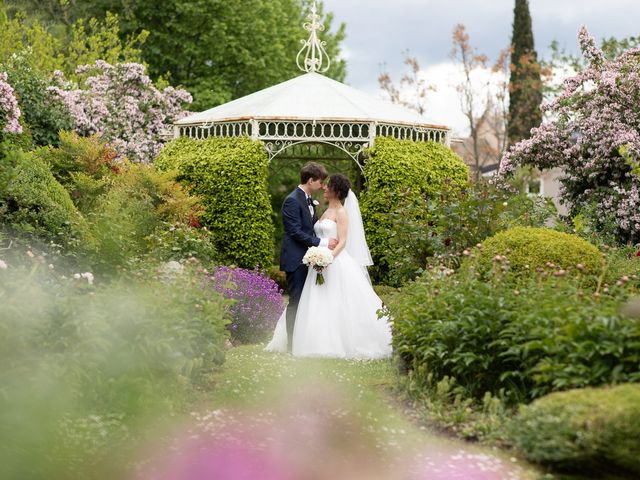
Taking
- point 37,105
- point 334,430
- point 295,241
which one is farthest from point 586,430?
point 37,105

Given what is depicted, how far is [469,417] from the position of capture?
6258 millimetres

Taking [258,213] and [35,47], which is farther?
[35,47]

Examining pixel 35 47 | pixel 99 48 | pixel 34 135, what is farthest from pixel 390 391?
pixel 99 48

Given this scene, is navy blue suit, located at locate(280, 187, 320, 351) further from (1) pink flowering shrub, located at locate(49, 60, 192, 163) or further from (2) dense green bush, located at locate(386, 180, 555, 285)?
(1) pink flowering shrub, located at locate(49, 60, 192, 163)

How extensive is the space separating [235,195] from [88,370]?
9.10 metres

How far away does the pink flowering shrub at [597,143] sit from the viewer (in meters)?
13.5

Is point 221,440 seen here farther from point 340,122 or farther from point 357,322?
point 340,122

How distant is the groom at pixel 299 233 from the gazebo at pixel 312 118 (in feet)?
18.2

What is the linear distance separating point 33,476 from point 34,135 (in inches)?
450

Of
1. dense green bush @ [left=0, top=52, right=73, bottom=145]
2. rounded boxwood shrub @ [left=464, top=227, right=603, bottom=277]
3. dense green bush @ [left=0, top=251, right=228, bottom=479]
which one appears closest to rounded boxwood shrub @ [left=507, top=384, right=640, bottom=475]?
dense green bush @ [left=0, top=251, right=228, bottom=479]

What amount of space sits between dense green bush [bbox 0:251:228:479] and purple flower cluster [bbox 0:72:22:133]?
5775mm

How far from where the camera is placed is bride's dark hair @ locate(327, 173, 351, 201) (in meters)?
9.62

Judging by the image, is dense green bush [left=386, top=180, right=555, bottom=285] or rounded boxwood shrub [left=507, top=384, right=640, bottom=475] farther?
dense green bush [left=386, top=180, right=555, bottom=285]

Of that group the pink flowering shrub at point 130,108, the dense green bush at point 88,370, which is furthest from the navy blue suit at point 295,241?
the pink flowering shrub at point 130,108
